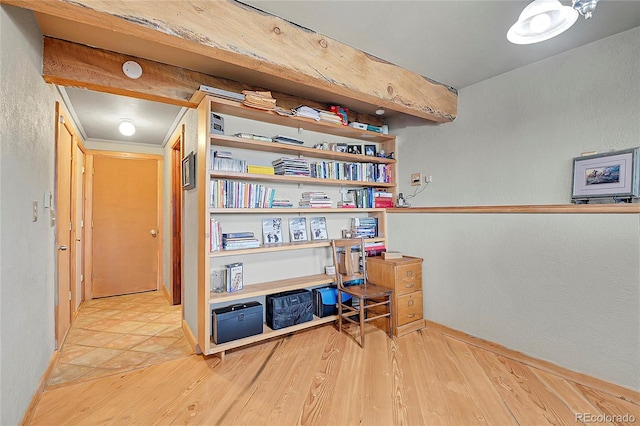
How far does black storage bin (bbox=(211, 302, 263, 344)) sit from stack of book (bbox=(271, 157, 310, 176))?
121 cm

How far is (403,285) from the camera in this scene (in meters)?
2.86

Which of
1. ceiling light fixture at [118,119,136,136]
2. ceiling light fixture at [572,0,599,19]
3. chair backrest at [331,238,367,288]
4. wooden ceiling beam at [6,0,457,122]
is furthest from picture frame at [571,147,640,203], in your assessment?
ceiling light fixture at [118,119,136,136]

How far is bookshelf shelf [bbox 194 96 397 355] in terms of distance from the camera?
228 centimetres

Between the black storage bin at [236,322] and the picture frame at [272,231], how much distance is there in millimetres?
587

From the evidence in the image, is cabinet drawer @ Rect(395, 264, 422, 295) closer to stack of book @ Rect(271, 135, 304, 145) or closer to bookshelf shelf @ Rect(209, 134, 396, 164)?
bookshelf shelf @ Rect(209, 134, 396, 164)

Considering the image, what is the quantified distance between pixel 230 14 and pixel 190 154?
1.39m

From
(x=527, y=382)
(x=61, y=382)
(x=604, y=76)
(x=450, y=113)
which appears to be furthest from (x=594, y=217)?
(x=61, y=382)

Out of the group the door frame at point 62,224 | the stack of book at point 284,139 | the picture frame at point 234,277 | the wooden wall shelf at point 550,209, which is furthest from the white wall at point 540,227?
the door frame at point 62,224

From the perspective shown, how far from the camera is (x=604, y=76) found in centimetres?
203

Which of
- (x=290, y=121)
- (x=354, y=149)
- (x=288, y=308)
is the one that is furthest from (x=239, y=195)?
(x=354, y=149)

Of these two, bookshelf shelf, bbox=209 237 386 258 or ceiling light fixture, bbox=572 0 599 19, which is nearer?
ceiling light fixture, bbox=572 0 599 19

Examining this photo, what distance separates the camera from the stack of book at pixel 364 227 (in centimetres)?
330

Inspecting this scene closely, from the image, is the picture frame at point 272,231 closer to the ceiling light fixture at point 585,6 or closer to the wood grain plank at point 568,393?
the wood grain plank at point 568,393

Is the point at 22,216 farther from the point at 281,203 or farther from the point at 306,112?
the point at 306,112
